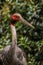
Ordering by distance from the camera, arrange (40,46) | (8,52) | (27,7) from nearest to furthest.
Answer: (8,52)
(40,46)
(27,7)

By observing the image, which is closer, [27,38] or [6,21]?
[27,38]

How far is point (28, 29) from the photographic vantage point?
8.88 meters

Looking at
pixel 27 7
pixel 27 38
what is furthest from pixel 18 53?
pixel 27 7

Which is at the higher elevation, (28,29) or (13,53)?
(28,29)

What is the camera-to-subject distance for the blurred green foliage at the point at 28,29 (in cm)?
859

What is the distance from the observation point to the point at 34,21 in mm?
8852

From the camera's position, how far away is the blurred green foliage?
28.2 ft

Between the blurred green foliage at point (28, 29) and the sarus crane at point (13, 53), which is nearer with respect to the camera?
the sarus crane at point (13, 53)

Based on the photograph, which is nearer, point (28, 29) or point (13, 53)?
point (13, 53)

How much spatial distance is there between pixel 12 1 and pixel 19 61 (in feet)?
6.20

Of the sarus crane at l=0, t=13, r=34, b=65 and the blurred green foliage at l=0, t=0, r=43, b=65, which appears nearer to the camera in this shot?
the sarus crane at l=0, t=13, r=34, b=65

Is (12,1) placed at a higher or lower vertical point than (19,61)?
higher

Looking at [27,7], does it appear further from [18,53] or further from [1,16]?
[18,53]

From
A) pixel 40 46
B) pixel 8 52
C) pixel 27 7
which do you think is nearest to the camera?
pixel 8 52
